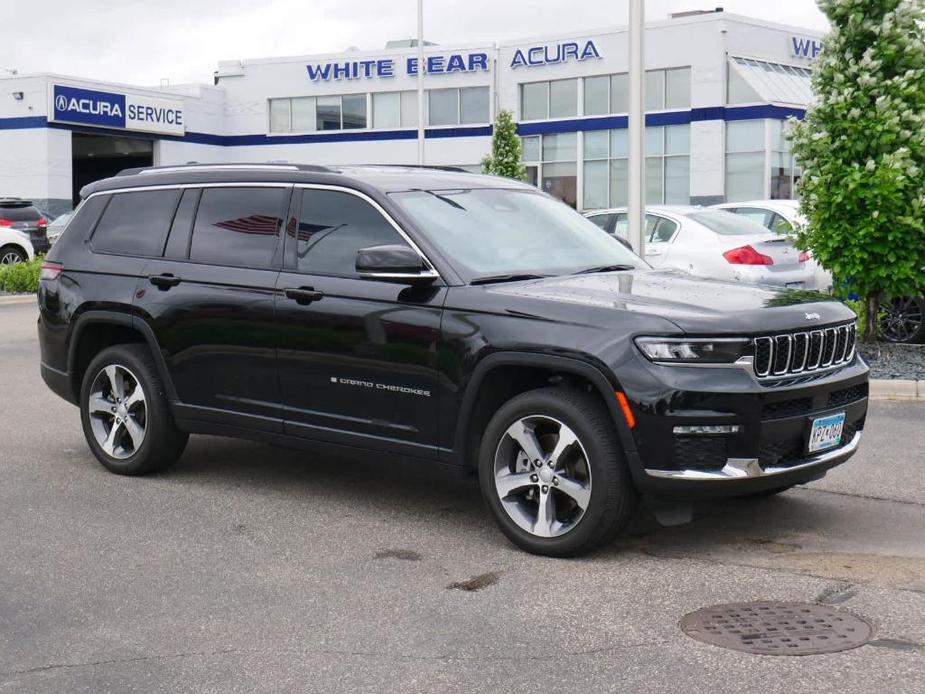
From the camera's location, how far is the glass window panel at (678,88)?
46188 mm

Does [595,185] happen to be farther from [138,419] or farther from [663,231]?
[138,419]

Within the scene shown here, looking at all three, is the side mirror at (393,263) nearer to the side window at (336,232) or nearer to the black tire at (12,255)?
the side window at (336,232)

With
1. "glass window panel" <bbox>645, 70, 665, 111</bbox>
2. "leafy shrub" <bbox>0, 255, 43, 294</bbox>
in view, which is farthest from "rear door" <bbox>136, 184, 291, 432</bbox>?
"glass window panel" <bbox>645, 70, 665, 111</bbox>

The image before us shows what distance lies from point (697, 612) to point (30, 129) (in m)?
50.7

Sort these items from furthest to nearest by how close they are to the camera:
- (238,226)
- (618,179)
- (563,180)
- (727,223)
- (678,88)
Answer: (563,180) < (618,179) < (678,88) < (727,223) < (238,226)

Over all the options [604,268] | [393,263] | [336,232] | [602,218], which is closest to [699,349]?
[604,268]

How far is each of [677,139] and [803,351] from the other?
42.2 m

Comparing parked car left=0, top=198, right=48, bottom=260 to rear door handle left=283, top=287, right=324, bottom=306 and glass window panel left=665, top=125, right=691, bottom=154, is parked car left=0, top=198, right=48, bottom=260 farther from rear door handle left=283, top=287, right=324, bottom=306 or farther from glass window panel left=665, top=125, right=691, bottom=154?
rear door handle left=283, top=287, right=324, bottom=306

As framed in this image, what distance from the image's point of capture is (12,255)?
1064 inches

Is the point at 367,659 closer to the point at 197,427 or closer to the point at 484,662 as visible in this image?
the point at 484,662

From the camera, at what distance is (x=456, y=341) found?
613cm

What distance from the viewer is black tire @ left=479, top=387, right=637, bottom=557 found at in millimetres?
5680

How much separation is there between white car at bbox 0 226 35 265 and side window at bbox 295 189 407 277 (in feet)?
70.1

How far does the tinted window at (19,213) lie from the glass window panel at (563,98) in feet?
79.1
